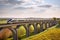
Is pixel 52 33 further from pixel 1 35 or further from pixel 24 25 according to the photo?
pixel 1 35

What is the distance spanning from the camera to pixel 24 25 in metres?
3.91

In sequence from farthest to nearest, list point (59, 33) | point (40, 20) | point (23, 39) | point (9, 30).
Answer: point (40, 20) < point (59, 33) < point (23, 39) < point (9, 30)

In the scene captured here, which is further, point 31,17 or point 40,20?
point 40,20

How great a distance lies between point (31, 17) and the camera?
16.0ft

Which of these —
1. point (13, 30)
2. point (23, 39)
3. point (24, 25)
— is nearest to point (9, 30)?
point (13, 30)

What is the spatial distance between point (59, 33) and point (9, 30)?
129cm

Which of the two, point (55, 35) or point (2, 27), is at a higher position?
point (2, 27)

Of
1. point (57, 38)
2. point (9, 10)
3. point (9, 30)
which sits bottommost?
point (57, 38)

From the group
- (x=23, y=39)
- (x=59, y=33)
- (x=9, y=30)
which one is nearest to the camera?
(x=9, y=30)

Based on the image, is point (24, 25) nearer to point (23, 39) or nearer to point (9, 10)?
point (23, 39)

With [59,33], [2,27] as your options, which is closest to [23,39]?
[2,27]

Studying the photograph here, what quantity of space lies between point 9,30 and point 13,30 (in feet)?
0.41

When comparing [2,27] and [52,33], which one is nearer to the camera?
[2,27]

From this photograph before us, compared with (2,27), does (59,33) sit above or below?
below
